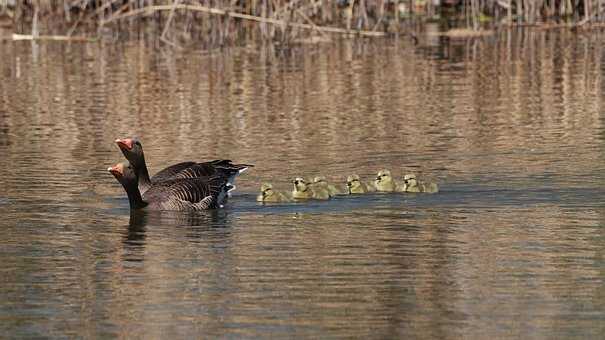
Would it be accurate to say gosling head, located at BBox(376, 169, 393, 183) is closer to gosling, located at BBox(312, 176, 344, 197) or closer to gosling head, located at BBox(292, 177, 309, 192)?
gosling, located at BBox(312, 176, 344, 197)

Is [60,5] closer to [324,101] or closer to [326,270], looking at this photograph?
[324,101]

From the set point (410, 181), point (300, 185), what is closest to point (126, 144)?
point (300, 185)

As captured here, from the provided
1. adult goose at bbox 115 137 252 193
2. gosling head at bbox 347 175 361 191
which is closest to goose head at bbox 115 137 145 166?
adult goose at bbox 115 137 252 193

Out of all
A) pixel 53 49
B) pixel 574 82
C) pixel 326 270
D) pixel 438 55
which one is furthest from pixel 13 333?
pixel 53 49

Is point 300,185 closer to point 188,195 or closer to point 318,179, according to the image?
point 318,179

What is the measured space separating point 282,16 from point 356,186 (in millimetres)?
15272

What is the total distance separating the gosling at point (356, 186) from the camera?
536 inches

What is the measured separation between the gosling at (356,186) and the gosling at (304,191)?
0.28m

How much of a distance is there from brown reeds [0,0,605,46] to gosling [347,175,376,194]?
564 inches

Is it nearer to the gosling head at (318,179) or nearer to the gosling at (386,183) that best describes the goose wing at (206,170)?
the gosling head at (318,179)

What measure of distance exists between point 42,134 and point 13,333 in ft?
31.5

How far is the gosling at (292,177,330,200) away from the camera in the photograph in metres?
13.3

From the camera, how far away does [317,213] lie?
13.0 meters

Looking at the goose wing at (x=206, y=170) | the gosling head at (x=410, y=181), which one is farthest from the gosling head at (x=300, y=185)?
the gosling head at (x=410, y=181)
